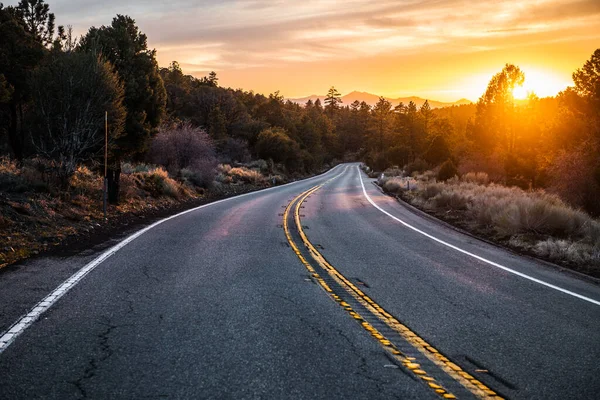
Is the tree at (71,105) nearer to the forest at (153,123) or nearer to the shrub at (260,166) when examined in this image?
the forest at (153,123)

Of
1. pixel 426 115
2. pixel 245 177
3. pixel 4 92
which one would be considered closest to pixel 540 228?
pixel 4 92

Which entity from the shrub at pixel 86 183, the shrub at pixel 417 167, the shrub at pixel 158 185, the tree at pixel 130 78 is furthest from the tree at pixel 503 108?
the shrub at pixel 86 183

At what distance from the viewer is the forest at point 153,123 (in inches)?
589

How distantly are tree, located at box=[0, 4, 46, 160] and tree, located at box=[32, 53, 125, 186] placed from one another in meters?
8.76

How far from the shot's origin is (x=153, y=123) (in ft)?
59.9

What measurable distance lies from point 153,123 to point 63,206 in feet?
18.1

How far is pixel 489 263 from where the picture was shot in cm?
967

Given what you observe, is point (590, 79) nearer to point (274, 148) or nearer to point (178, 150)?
point (178, 150)

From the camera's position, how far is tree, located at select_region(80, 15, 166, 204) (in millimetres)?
16797

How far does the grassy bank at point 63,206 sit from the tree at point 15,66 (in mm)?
6943

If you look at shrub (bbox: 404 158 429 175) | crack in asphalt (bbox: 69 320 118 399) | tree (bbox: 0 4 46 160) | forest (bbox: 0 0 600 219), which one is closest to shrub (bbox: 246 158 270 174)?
forest (bbox: 0 0 600 219)

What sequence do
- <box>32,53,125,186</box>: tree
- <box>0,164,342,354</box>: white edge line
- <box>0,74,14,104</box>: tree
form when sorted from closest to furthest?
<box>0,164,342,354</box>: white edge line → <box>32,53,125,186</box>: tree → <box>0,74,14,104</box>: tree

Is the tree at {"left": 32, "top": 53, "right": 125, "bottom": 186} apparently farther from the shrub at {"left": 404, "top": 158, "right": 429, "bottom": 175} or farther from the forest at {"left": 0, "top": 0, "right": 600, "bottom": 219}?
the shrub at {"left": 404, "top": 158, "right": 429, "bottom": 175}

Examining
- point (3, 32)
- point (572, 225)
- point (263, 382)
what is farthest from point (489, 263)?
point (3, 32)
